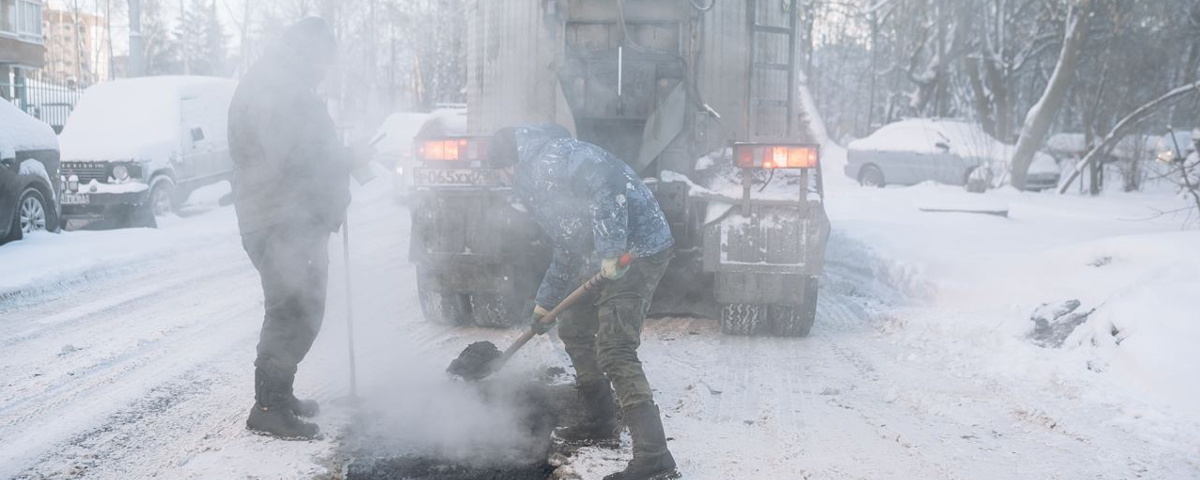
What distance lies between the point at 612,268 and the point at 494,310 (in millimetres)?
2462

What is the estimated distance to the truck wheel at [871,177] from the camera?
2033cm

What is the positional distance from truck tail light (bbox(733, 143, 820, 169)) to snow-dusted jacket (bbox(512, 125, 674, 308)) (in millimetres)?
1521

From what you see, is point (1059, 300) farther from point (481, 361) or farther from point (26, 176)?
point (26, 176)

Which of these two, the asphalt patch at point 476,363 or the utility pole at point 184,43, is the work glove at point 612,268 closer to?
the asphalt patch at point 476,363

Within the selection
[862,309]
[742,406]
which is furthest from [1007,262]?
[742,406]

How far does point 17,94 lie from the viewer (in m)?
18.6

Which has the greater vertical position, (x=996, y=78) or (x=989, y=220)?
(x=996, y=78)

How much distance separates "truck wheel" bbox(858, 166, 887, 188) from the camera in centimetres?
2033

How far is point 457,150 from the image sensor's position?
5512mm

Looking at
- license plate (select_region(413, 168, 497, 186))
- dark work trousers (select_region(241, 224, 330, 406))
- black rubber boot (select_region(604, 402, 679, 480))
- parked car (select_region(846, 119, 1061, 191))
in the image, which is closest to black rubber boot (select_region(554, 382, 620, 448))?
black rubber boot (select_region(604, 402, 679, 480))

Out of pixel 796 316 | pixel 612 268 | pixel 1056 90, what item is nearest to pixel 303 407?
pixel 612 268

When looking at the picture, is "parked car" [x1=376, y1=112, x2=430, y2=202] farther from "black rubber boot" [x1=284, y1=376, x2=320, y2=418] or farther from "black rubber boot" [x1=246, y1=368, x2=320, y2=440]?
"black rubber boot" [x1=246, y1=368, x2=320, y2=440]

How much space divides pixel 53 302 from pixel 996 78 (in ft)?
61.4

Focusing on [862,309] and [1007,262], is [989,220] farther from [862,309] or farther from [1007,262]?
[862,309]
